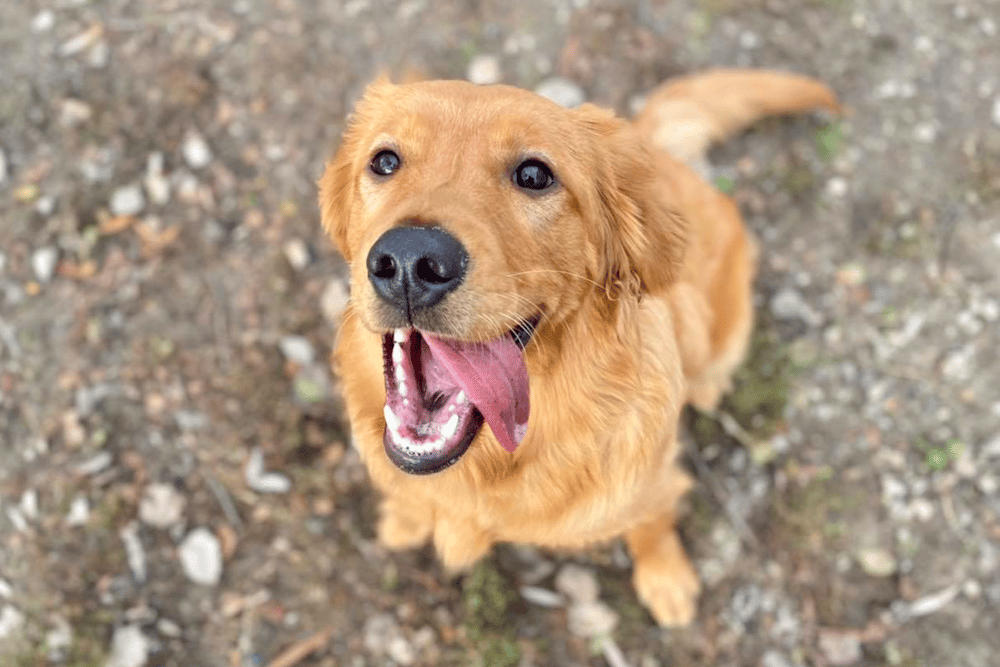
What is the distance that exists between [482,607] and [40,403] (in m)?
2.34

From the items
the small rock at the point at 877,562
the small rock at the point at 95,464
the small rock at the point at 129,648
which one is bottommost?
the small rock at the point at 129,648

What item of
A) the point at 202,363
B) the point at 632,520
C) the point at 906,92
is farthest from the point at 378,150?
the point at 906,92

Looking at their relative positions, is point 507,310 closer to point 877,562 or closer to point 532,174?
point 532,174

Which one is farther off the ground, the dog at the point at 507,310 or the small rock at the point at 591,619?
the dog at the point at 507,310

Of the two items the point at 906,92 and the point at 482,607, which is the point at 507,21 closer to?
the point at 906,92

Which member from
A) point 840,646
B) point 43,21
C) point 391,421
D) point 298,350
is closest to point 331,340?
point 298,350

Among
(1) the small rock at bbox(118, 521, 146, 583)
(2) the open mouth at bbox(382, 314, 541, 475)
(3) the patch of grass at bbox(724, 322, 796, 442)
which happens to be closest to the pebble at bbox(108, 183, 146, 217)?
(1) the small rock at bbox(118, 521, 146, 583)

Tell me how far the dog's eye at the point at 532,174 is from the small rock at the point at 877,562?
2.48 m

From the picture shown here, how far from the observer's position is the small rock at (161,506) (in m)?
3.44

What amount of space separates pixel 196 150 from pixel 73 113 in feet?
2.35

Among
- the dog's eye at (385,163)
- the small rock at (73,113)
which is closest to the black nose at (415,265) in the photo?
the dog's eye at (385,163)

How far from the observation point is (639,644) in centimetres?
335

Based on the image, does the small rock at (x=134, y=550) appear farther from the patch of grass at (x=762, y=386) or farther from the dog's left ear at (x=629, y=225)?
the patch of grass at (x=762, y=386)

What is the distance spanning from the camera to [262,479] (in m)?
3.52
